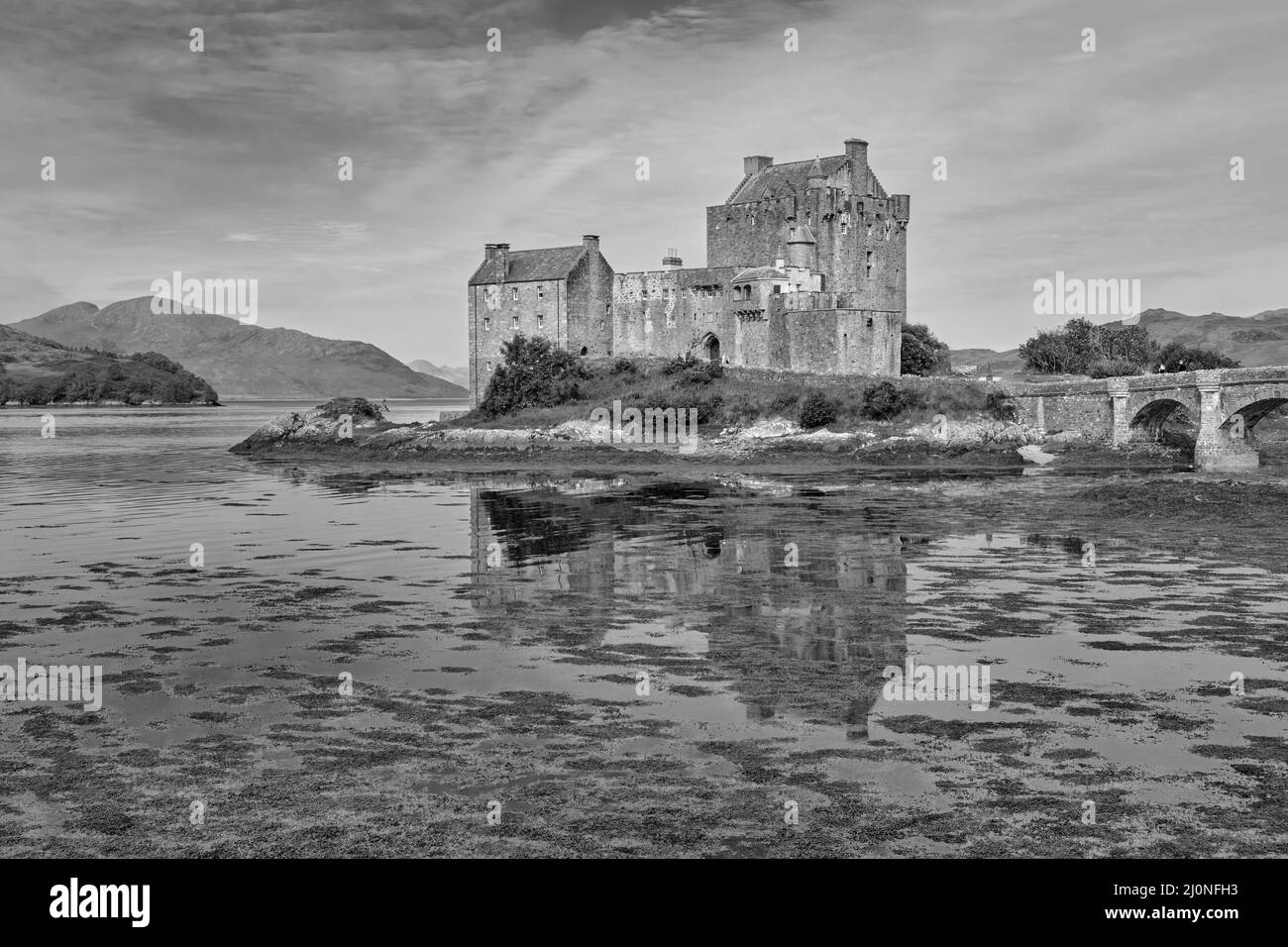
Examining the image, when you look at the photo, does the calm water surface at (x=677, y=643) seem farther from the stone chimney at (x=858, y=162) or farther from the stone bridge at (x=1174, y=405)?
the stone chimney at (x=858, y=162)

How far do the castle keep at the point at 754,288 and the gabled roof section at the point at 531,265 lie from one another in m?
0.09

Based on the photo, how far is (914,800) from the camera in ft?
30.6

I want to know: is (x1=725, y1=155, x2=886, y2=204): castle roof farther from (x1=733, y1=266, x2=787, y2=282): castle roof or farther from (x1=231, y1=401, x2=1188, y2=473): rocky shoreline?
(x1=231, y1=401, x2=1188, y2=473): rocky shoreline

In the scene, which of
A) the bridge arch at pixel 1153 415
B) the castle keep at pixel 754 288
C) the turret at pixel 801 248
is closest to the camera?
the bridge arch at pixel 1153 415

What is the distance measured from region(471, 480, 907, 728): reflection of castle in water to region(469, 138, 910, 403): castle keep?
27362 mm

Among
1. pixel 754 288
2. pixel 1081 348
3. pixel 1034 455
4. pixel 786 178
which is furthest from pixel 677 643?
pixel 1081 348

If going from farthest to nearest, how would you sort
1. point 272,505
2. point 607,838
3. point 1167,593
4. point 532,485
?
point 532,485 → point 272,505 → point 1167,593 → point 607,838

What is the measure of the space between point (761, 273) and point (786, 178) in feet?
22.7

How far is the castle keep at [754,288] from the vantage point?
192 ft

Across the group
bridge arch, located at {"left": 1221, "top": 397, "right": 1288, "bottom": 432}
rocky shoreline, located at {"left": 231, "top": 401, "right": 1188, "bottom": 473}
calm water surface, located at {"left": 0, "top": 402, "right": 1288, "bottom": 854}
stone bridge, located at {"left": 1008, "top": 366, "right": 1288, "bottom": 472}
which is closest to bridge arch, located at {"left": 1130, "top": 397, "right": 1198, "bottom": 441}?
stone bridge, located at {"left": 1008, "top": 366, "right": 1288, "bottom": 472}

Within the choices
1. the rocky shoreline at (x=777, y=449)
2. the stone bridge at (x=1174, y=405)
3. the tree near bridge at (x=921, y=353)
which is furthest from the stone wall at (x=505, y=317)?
the stone bridge at (x=1174, y=405)
